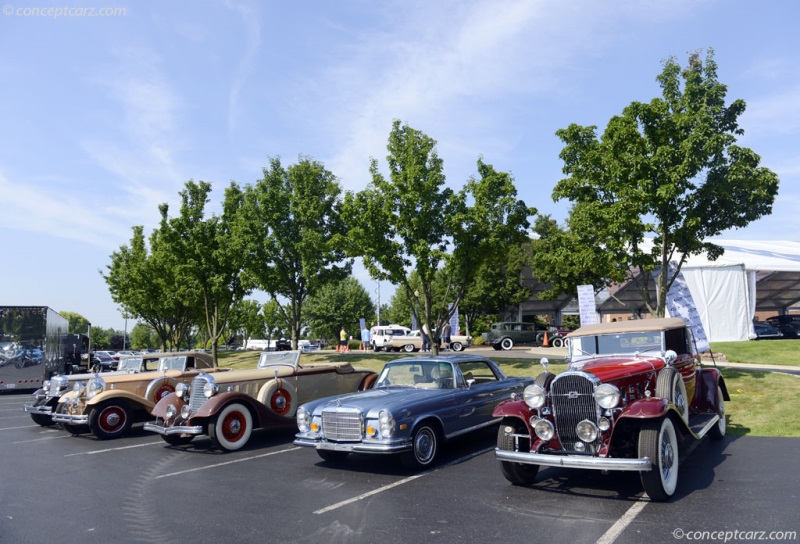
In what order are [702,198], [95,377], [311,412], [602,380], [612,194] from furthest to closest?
[612,194] < [702,198] < [95,377] < [311,412] < [602,380]

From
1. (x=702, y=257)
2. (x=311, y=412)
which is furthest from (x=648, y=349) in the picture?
(x=702, y=257)

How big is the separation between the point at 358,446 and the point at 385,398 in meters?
0.85

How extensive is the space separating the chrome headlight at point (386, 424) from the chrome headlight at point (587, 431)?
2.25m

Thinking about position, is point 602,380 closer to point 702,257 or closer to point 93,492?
point 93,492

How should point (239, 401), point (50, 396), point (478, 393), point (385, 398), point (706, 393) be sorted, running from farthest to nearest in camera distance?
1. point (50, 396)
2. point (239, 401)
3. point (478, 393)
4. point (706, 393)
5. point (385, 398)

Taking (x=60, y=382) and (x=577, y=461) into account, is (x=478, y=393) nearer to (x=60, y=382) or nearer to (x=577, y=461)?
(x=577, y=461)

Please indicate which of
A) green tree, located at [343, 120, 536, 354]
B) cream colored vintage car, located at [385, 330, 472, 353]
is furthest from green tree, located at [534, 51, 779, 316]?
cream colored vintage car, located at [385, 330, 472, 353]

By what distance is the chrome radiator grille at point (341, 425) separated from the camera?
7.20 meters

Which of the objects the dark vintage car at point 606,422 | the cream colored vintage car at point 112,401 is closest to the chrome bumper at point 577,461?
the dark vintage car at point 606,422

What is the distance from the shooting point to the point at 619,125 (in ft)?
43.4

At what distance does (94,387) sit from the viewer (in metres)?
11.4

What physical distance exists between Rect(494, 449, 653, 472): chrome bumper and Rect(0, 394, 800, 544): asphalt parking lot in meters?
0.40

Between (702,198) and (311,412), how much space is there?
10478 millimetres

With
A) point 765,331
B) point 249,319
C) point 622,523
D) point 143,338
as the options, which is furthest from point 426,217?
point 143,338
